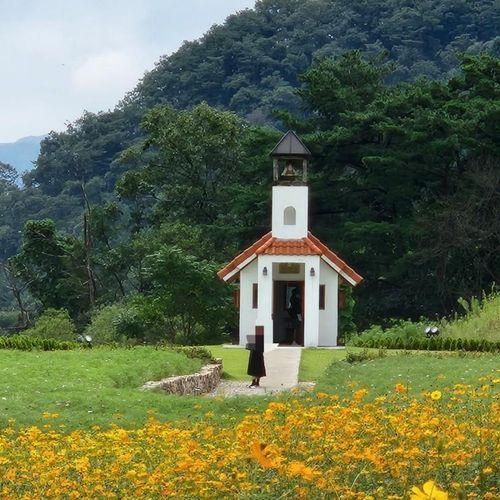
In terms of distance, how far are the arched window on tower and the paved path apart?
250 inches

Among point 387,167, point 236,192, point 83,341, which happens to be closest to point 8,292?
point 236,192

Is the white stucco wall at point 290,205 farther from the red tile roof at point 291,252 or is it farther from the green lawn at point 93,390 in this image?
the green lawn at point 93,390

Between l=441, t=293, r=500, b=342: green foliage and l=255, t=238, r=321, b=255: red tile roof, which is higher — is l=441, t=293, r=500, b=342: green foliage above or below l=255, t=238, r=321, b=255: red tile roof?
below

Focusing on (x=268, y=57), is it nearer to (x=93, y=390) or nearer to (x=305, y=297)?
(x=305, y=297)

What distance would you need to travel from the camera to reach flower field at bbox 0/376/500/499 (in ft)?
22.5

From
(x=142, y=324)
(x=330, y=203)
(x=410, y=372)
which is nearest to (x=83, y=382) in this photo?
(x=410, y=372)

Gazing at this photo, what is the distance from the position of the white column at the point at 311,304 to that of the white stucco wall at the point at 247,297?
4.97 feet

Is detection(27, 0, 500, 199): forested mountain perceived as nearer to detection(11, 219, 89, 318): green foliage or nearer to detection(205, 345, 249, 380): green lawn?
detection(11, 219, 89, 318): green foliage

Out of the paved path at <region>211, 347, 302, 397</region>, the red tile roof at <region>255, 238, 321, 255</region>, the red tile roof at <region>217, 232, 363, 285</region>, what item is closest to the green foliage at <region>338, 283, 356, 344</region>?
the red tile roof at <region>217, 232, 363, 285</region>

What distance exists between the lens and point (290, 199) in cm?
3138

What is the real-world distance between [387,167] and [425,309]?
15.7 ft

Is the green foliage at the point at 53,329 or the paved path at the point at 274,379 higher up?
the green foliage at the point at 53,329

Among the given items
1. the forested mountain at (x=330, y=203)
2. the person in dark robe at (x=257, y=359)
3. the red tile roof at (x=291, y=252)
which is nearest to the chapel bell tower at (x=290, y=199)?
the red tile roof at (x=291, y=252)

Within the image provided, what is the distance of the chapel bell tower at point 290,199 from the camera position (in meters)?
31.2
